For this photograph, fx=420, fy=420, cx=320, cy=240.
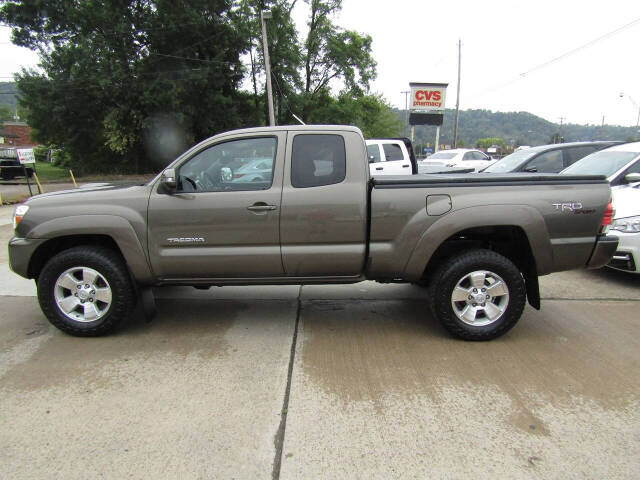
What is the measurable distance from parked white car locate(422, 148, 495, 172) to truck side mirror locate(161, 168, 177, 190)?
1436 cm

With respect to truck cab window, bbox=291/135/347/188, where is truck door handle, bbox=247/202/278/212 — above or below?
below

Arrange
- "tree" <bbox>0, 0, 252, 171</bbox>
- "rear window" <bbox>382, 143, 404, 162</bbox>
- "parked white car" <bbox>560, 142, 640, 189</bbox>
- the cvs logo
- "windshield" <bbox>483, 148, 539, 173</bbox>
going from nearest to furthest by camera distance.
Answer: "parked white car" <bbox>560, 142, 640, 189</bbox>
"windshield" <bbox>483, 148, 539, 173</bbox>
"rear window" <bbox>382, 143, 404, 162</bbox>
"tree" <bbox>0, 0, 252, 171</bbox>
the cvs logo

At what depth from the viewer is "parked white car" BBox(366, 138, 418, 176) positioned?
36.4ft

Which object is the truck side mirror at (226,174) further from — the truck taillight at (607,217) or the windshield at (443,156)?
the windshield at (443,156)

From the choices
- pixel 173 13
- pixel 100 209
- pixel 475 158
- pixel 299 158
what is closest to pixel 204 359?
pixel 100 209

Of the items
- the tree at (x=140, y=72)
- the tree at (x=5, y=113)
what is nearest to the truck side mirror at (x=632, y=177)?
the tree at (x=140, y=72)

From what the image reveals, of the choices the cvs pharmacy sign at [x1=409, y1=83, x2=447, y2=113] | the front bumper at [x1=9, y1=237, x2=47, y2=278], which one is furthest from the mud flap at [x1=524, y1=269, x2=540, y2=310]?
the cvs pharmacy sign at [x1=409, y1=83, x2=447, y2=113]

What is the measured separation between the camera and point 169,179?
348 cm

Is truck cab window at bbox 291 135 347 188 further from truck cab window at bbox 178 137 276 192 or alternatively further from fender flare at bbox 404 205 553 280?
fender flare at bbox 404 205 553 280

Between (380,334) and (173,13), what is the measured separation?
27.0 m

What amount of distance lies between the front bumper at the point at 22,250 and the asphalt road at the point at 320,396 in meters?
0.70

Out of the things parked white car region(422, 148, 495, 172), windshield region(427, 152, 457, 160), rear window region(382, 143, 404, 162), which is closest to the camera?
rear window region(382, 143, 404, 162)

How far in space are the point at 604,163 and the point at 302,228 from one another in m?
5.60

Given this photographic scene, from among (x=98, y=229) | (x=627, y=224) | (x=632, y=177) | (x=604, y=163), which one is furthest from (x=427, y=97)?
(x=98, y=229)
